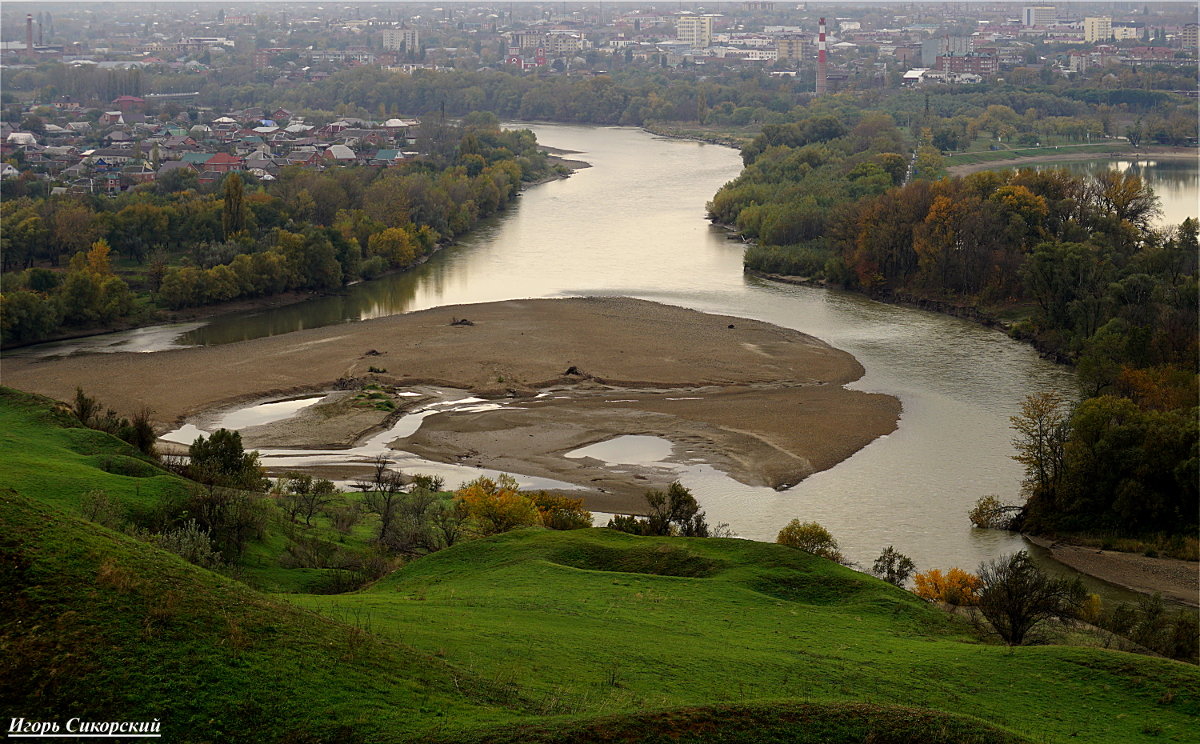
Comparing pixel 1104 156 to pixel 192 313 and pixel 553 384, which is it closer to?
pixel 553 384

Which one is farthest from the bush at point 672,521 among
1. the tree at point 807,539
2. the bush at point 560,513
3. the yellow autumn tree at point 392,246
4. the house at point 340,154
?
the house at point 340,154

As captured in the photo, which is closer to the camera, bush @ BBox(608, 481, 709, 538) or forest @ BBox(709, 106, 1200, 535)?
bush @ BBox(608, 481, 709, 538)

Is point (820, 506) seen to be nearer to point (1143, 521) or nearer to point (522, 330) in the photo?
point (1143, 521)

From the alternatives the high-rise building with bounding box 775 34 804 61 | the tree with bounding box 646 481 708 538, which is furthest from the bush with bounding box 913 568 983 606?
the high-rise building with bounding box 775 34 804 61

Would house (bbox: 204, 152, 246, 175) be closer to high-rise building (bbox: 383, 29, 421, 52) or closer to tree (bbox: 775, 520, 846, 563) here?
tree (bbox: 775, 520, 846, 563)

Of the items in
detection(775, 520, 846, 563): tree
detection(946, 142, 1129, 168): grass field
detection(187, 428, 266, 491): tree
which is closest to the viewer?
detection(775, 520, 846, 563): tree

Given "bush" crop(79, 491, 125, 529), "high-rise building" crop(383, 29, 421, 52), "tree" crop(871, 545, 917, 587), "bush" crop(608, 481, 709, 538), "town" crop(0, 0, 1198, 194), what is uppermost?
"high-rise building" crop(383, 29, 421, 52)

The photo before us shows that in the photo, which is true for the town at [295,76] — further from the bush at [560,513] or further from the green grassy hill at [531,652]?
the green grassy hill at [531,652]
